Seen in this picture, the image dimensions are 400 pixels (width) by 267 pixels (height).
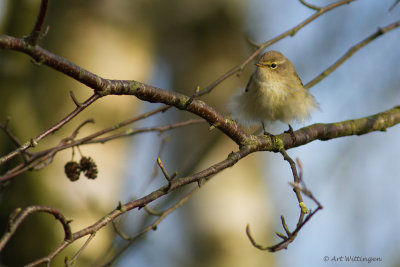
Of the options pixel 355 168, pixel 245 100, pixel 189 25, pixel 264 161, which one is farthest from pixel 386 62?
pixel 245 100

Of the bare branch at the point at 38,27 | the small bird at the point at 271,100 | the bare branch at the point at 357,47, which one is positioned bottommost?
the bare branch at the point at 38,27

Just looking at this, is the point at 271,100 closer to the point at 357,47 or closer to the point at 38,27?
the point at 357,47

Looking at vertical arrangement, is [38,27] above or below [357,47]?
below

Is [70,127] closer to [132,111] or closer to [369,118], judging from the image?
[132,111]

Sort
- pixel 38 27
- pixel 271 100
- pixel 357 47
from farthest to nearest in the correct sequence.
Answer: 1. pixel 271 100
2. pixel 357 47
3. pixel 38 27

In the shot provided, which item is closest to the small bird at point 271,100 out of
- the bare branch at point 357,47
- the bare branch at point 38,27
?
the bare branch at point 357,47

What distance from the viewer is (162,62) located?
8.49 metres

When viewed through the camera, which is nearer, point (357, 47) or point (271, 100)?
point (357, 47)

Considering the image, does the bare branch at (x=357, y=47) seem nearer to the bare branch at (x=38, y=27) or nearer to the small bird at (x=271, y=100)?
the small bird at (x=271, y=100)

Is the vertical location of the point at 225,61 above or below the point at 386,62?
below

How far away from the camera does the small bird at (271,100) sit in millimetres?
4402

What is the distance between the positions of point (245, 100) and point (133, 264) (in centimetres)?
532

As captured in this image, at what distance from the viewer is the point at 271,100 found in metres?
4.39

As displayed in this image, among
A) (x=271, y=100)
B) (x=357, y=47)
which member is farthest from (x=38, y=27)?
(x=271, y=100)
